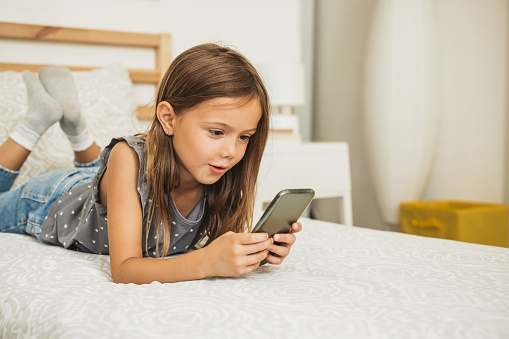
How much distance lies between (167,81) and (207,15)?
1.71 meters

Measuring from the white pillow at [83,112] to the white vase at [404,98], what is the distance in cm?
114

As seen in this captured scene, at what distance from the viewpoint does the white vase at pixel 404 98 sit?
2.36 metres

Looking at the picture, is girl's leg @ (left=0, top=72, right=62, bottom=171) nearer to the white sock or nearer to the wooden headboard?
the white sock

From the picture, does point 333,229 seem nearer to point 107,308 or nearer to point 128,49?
point 107,308

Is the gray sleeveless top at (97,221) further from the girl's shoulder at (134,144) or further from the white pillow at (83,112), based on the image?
the white pillow at (83,112)

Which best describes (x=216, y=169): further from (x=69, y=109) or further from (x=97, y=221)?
(x=69, y=109)

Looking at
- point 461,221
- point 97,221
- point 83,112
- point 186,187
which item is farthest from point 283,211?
point 461,221

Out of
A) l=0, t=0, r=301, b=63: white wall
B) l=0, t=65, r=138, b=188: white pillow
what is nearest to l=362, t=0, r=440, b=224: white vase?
l=0, t=0, r=301, b=63: white wall

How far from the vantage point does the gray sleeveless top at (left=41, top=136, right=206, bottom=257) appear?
1.04m

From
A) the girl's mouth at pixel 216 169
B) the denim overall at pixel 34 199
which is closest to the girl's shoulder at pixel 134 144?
the girl's mouth at pixel 216 169

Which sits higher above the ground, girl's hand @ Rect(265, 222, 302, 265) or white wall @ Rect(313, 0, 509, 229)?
white wall @ Rect(313, 0, 509, 229)

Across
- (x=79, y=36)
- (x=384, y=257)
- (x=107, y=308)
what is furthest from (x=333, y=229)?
(x=79, y=36)

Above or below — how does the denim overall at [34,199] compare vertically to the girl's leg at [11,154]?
below

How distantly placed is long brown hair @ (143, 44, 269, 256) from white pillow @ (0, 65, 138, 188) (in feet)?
2.65
